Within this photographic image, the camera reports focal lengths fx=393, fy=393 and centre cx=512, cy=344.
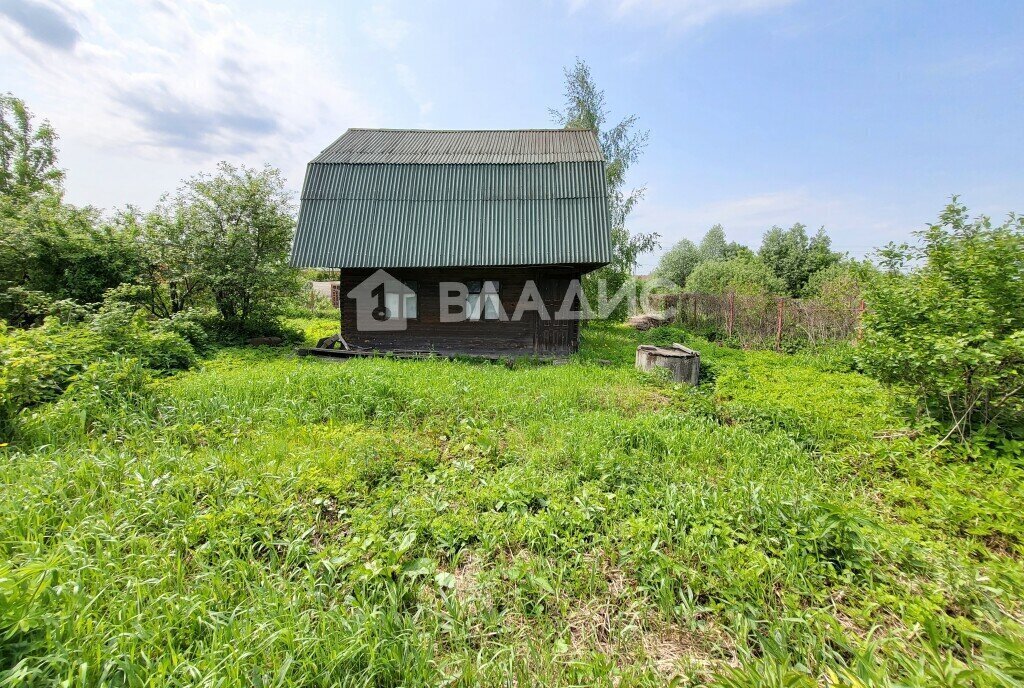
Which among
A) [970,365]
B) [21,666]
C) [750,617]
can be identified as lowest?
[750,617]

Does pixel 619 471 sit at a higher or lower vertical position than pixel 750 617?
higher

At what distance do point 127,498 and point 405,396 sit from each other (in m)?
2.92

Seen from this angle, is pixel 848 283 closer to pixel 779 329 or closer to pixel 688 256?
pixel 779 329

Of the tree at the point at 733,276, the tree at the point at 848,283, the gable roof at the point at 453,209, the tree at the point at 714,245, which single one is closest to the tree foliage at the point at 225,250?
the gable roof at the point at 453,209

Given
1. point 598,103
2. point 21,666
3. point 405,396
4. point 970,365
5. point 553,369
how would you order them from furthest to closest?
point 598,103 < point 553,369 < point 405,396 < point 970,365 < point 21,666

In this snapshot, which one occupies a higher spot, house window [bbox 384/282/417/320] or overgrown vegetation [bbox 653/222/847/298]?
overgrown vegetation [bbox 653/222/847/298]

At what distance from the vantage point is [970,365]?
13.6ft

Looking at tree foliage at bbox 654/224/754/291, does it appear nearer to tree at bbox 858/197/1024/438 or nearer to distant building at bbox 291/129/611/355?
distant building at bbox 291/129/611/355

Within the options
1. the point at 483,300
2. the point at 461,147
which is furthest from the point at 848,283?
the point at 461,147

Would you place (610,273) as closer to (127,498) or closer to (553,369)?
(553,369)

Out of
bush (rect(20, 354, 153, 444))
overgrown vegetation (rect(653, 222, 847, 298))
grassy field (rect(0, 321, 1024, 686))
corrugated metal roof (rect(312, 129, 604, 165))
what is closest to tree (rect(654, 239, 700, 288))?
overgrown vegetation (rect(653, 222, 847, 298))

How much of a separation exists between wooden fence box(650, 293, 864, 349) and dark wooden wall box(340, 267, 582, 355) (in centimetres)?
586

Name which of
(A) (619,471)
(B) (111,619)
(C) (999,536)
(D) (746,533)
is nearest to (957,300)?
(C) (999,536)

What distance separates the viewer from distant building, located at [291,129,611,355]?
10070 mm
